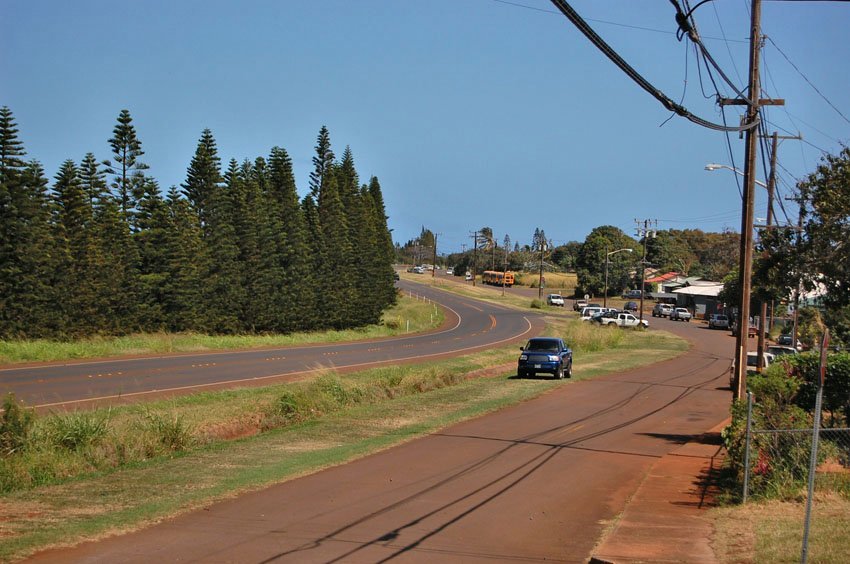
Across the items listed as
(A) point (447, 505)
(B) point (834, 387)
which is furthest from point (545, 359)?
(A) point (447, 505)

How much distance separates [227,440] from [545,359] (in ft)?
60.1

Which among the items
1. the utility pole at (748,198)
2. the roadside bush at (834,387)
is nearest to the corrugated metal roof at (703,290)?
the utility pole at (748,198)

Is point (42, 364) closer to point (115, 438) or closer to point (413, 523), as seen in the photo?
point (115, 438)

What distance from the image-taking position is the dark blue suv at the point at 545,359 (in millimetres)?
35062

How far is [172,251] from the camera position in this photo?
4988 cm

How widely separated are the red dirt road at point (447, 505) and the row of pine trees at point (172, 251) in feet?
86.9

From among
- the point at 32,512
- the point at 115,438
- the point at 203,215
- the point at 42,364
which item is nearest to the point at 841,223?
the point at 115,438

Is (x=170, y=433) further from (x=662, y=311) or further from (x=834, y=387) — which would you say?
(x=662, y=311)

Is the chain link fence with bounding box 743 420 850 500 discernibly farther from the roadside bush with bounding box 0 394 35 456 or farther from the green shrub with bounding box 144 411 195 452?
the roadside bush with bounding box 0 394 35 456

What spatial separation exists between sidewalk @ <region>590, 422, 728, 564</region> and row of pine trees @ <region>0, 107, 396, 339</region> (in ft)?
106

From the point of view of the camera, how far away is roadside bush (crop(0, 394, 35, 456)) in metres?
15.1

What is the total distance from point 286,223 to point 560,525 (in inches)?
2027

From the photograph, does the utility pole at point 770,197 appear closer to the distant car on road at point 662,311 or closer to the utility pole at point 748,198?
the utility pole at point 748,198

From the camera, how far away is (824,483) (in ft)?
42.3
